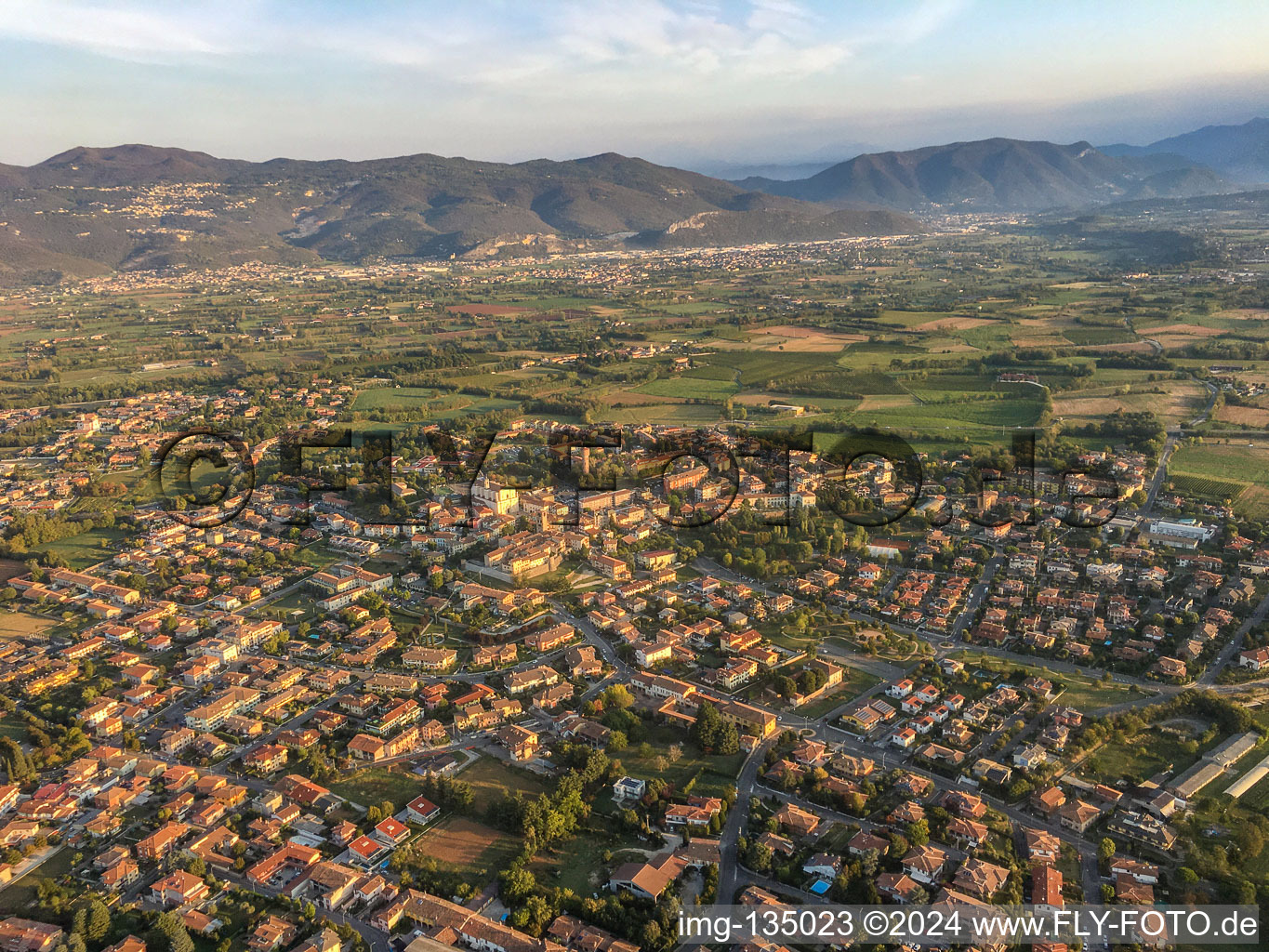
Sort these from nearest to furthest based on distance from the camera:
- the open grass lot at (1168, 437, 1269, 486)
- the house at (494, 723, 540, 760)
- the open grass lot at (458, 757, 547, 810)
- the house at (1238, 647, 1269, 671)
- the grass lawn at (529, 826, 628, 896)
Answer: the grass lawn at (529, 826, 628, 896) < the open grass lot at (458, 757, 547, 810) < the house at (494, 723, 540, 760) < the house at (1238, 647, 1269, 671) < the open grass lot at (1168, 437, 1269, 486)

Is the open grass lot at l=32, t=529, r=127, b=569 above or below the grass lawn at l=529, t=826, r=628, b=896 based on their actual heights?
above

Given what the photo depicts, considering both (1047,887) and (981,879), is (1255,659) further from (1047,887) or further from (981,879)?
(981,879)

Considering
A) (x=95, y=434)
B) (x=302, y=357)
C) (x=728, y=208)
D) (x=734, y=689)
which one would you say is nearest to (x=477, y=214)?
(x=728, y=208)

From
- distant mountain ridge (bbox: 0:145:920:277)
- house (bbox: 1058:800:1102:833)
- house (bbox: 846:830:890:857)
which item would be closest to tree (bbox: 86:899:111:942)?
house (bbox: 846:830:890:857)

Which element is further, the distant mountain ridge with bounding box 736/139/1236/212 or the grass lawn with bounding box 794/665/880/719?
the distant mountain ridge with bounding box 736/139/1236/212

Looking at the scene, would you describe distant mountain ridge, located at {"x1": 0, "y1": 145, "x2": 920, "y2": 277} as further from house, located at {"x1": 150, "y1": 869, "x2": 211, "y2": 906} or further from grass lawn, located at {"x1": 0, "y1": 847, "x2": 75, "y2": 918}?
house, located at {"x1": 150, "y1": 869, "x2": 211, "y2": 906}

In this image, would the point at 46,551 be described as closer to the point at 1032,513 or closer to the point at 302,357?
the point at 1032,513

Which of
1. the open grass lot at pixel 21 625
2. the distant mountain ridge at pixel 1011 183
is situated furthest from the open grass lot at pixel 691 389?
the distant mountain ridge at pixel 1011 183
